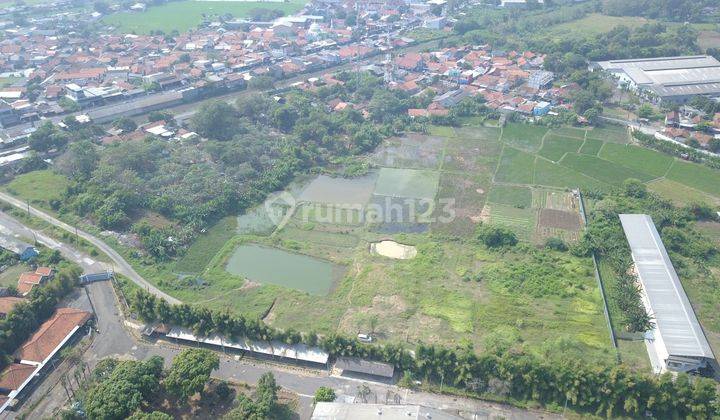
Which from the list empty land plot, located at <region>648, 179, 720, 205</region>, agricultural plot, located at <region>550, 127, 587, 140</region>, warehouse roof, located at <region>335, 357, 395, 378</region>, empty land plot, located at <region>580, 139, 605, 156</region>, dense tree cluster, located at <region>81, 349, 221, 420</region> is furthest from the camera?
agricultural plot, located at <region>550, 127, 587, 140</region>

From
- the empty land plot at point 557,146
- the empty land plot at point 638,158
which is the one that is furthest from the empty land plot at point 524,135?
the empty land plot at point 638,158

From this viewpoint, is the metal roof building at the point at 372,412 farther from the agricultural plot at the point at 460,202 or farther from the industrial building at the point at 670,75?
the industrial building at the point at 670,75

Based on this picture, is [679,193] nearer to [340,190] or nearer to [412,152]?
[412,152]

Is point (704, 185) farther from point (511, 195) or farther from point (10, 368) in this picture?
point (10, 368)

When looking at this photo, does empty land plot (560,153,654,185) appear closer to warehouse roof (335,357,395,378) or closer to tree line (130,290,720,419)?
tree line (130,290,720,419)

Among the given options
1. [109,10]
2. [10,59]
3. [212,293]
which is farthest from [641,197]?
[109,10]

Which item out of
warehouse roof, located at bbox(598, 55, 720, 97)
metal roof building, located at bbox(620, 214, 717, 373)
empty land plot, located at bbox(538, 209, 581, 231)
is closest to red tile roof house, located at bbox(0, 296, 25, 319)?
empty land plot, located at bbox(538, 209, 581, 231)
